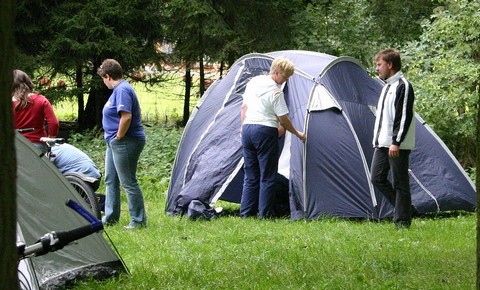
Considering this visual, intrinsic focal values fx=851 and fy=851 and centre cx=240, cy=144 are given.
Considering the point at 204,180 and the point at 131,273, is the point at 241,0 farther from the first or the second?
the point at 131,273

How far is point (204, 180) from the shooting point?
955 cm

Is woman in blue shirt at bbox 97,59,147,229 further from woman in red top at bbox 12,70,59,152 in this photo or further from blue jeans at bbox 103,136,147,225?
woman in red top at bbox 12,70,59,152

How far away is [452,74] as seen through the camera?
38.8ft

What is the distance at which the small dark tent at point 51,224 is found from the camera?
17.9ft

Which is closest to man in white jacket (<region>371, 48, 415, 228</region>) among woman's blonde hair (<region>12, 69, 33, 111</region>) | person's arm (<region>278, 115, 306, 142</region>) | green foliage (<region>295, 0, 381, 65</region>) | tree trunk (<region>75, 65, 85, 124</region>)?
person's arm (<region>278, 115, 306, 142</region>)

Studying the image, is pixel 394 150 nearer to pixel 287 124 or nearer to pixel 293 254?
pixel 287 124

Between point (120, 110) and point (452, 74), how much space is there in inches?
222

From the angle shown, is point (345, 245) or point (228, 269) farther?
point (345, 245)

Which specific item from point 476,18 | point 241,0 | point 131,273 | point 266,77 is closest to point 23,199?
point 131,273

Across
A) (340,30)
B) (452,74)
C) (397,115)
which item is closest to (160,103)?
(340,30)

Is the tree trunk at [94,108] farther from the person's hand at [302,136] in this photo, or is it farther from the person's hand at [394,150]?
the person's hand at [394,150]

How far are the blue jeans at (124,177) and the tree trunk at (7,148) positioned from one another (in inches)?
208

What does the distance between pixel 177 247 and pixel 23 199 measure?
1.98 metres

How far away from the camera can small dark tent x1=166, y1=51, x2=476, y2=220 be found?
9086 mm
